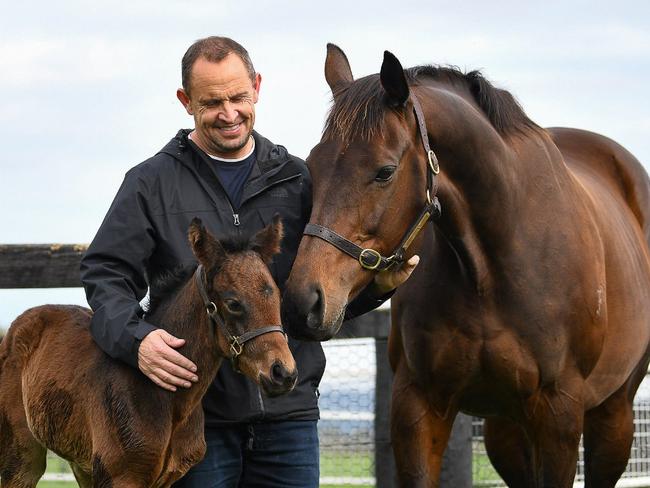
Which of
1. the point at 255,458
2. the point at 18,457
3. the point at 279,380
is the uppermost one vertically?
the point at 279,380

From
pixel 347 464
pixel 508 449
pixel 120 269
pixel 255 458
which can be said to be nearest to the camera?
pixel 120 269

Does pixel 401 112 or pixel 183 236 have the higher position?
pixel 401 112

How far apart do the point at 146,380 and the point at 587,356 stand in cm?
193

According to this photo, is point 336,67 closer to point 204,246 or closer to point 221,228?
point 221,228

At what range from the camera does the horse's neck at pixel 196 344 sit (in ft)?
12.9

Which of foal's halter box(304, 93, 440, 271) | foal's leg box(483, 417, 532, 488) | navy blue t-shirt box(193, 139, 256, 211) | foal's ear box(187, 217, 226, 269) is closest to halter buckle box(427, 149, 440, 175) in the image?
foal's halter box(304, 93, 440, 271)

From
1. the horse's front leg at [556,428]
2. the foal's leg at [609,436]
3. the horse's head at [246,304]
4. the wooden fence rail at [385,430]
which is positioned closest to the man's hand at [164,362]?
the horse's head at [246,304]

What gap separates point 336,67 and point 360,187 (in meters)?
0.83

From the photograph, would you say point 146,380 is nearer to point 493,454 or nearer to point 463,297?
point 463,297

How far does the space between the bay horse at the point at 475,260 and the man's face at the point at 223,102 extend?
29cm

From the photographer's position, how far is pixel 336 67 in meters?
4.72

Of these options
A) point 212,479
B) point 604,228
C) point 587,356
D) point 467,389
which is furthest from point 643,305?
point 212,479

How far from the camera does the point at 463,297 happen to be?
15.7ft

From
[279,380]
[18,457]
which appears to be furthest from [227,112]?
[18,457]
